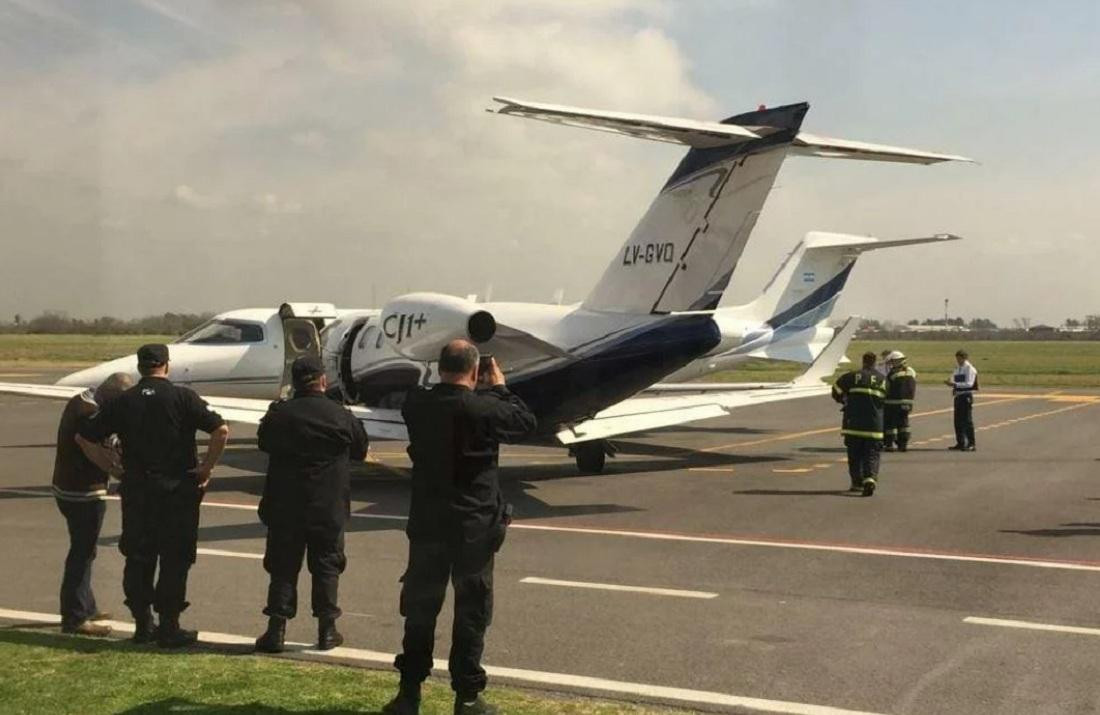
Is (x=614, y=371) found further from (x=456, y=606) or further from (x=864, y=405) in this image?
(x=456, y=606)

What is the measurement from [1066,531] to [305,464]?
32.1 ft

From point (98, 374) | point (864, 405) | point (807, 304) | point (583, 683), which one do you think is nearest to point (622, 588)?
point (583, 683)

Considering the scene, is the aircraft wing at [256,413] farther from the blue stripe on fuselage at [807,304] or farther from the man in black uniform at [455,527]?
the blue stripe on fuselage at [807,304]

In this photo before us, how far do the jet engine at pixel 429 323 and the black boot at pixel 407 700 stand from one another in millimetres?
9674

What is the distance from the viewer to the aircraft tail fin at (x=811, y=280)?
29531 millimetres

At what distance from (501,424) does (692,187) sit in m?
10.1

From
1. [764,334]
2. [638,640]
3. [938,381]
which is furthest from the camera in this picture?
[938,381]

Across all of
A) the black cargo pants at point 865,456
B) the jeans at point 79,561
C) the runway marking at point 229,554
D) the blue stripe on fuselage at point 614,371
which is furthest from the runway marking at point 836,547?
the jeans at point 79,561

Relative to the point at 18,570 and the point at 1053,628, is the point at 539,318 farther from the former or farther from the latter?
the point at 1053,628

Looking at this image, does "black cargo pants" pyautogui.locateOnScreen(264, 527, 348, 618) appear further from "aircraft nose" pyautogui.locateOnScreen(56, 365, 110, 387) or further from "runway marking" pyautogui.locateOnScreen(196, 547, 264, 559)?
"aircraft nose" pyautogui.locateOnScreen(56, 365, 110, 387)

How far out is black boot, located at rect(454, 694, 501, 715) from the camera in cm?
612

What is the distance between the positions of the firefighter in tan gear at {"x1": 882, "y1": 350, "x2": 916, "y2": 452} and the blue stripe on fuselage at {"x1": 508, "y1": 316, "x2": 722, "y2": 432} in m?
8.74

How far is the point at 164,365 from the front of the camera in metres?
8.20

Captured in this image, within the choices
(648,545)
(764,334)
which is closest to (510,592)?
(648,545)
